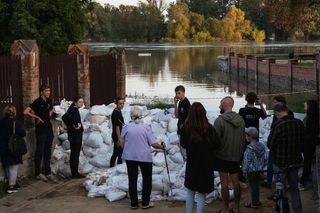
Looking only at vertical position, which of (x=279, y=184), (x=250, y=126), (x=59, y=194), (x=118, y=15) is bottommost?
(x=59, y=194)

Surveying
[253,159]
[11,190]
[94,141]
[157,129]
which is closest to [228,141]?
[253,159]

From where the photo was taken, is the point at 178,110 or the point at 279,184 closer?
the point at 279,184

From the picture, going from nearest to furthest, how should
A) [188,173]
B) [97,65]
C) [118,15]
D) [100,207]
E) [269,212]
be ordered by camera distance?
[188,173] < [269,212] < [100,207] < [97,65] < [118,15]

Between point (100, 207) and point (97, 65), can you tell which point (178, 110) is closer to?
point (100, 207)

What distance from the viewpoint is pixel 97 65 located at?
17.4 m

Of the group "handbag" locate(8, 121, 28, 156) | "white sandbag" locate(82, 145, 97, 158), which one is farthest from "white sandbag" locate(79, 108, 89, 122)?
"handbag" locate(8, 121, 28, 156)

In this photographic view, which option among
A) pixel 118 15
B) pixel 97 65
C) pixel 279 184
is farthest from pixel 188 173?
pixel 118 15

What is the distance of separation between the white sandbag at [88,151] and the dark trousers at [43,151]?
117 cm

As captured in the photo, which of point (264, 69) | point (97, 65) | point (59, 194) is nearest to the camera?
point (59, 194)

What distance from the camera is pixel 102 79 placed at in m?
17.9

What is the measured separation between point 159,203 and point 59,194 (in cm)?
197

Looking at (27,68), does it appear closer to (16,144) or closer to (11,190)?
(16,144)

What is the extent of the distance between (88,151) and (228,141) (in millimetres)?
5060

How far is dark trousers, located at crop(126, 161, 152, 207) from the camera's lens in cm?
823
